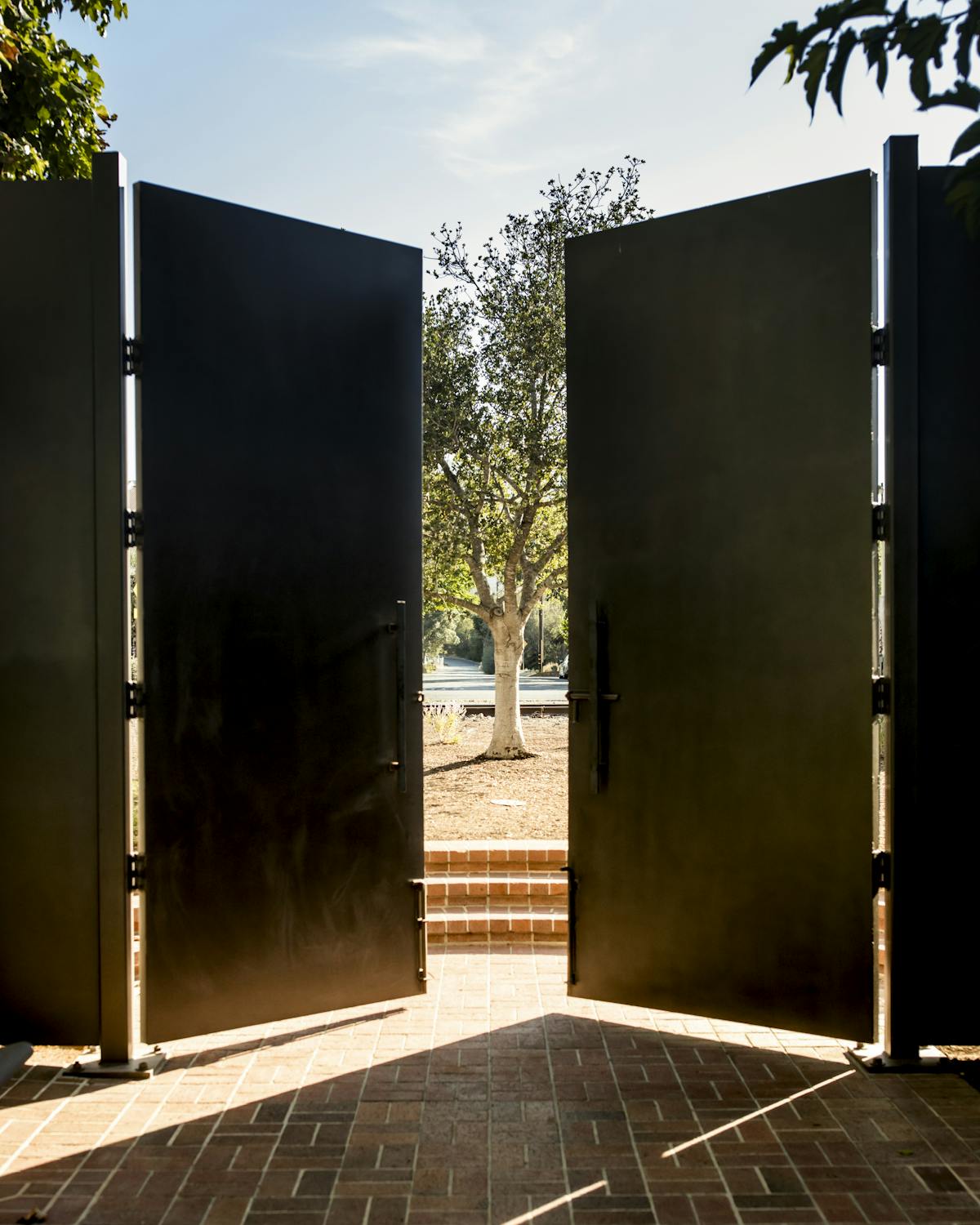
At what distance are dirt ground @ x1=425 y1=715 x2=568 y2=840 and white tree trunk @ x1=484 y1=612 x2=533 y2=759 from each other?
252mm

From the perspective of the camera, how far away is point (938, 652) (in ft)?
11.0

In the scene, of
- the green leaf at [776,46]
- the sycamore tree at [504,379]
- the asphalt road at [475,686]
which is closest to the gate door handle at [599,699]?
the green leaf at [776,46]

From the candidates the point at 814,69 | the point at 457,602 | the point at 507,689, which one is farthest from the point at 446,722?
the point at 814,69

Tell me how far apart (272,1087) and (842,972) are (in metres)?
2.05

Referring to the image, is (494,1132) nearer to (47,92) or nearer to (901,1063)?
(901,1063)

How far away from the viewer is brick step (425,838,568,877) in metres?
5.09

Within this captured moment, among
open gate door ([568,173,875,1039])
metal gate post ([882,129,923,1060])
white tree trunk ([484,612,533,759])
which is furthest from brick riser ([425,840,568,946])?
white tree trunk ([484,612,533,759])

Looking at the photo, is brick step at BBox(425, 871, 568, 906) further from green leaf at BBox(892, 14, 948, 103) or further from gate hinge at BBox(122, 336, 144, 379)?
green leaf at BBox(892, 14, 948, 103)

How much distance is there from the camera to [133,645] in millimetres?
3412

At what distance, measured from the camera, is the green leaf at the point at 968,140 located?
4.47 feet

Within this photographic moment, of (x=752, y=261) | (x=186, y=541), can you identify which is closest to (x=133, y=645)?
(x=186, y=541)

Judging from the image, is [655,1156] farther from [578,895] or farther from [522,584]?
[522,584]

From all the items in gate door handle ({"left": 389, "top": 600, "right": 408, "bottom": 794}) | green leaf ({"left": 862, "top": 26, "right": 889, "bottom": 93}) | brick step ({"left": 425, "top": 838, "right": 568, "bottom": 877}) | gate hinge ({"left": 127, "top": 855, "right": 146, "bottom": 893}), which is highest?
green leaf ({"left": 862, "top": 26, "right": 889, "bottom": 93})

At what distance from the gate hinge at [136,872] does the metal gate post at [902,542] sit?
105 inches
